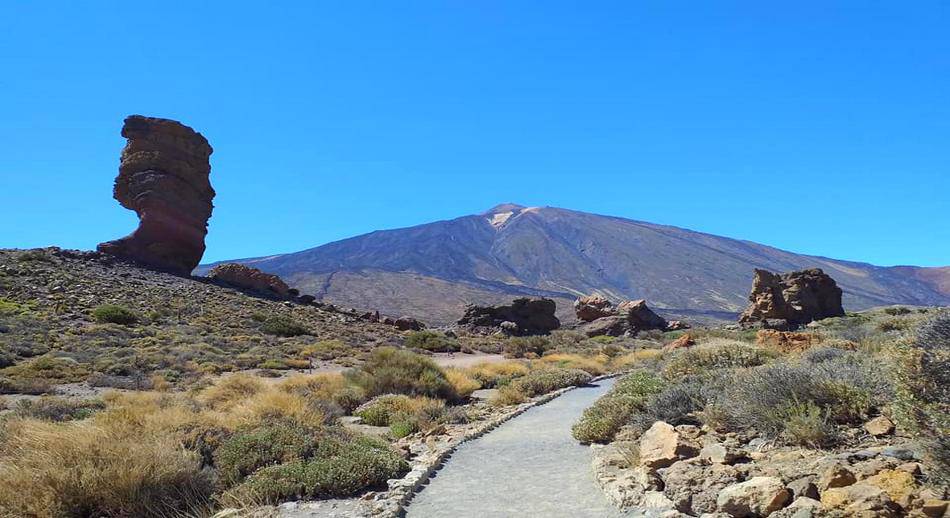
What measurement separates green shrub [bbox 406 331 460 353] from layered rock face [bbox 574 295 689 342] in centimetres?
1429

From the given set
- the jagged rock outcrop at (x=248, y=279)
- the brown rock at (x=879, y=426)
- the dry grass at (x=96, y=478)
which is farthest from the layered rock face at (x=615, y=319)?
the dry grass at (x=96, y=478)

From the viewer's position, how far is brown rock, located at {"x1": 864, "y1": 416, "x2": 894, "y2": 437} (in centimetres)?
605

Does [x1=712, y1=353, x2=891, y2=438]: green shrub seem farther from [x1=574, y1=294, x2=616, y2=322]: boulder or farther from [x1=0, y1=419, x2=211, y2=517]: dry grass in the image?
[x1=574, y1=294, x2=616, y2=322]: boulder

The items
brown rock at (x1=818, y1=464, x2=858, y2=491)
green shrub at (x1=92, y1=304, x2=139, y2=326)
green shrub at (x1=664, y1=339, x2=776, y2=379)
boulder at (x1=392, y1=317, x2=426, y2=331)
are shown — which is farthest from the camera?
boulder at (x1=392, y1=317, x2=426, y2=331)

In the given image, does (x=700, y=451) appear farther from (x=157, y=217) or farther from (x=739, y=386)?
(x=157, y=217)

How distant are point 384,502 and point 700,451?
3499 mm

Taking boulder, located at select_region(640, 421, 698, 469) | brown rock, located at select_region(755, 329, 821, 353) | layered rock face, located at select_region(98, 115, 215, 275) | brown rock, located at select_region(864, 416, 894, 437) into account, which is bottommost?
boulder, located at select_region(640, 421, 698, 469)

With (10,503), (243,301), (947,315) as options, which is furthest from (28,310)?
(947,315)

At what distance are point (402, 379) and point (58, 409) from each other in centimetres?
783

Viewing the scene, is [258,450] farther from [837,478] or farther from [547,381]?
[547,381]

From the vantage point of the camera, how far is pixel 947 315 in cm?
A: 537

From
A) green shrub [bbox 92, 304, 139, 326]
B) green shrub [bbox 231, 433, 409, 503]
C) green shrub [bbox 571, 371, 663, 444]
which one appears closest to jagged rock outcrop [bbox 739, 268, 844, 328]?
green shrub [bbox 571, 371, 663, 444]

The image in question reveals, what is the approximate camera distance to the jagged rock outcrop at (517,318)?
50312 mm

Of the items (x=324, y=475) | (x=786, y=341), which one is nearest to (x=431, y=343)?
(x=786, y=341)
